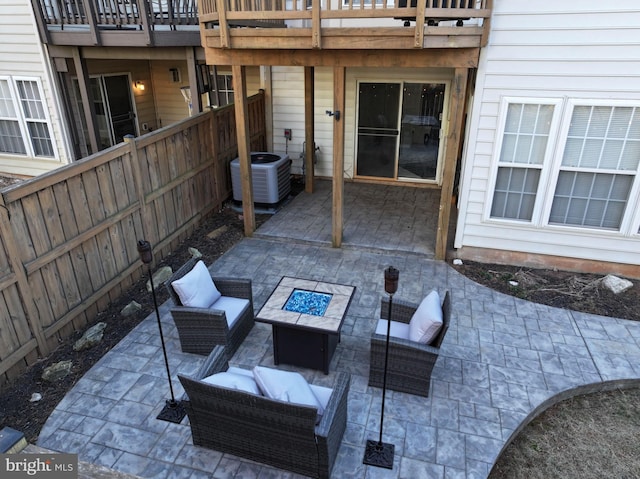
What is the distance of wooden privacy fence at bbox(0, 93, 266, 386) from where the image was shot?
4.52m

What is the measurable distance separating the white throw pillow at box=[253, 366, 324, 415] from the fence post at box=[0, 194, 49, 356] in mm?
2786

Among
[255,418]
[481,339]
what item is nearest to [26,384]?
[255,418]

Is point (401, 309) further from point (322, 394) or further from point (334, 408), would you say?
point (334, 408)

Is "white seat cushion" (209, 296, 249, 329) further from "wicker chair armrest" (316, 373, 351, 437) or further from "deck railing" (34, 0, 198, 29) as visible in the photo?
"deck railing" (34, 0, 198, 29)

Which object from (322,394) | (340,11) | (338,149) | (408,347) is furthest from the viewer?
(338,149)

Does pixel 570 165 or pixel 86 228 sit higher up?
pixel 570 165

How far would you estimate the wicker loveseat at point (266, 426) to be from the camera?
3.31 metres

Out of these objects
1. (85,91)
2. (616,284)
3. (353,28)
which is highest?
(353,28)

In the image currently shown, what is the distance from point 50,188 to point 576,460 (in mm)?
5794

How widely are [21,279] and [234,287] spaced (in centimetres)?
215

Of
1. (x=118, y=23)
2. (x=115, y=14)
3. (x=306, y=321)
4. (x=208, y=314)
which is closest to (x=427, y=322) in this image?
(x=306, y=321)

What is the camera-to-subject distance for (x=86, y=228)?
538 cm

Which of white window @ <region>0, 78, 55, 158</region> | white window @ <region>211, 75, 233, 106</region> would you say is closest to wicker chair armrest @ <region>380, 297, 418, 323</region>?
white window @ <region>211, 75, 233, 106</region>

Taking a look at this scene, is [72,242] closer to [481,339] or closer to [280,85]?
[481,339]
